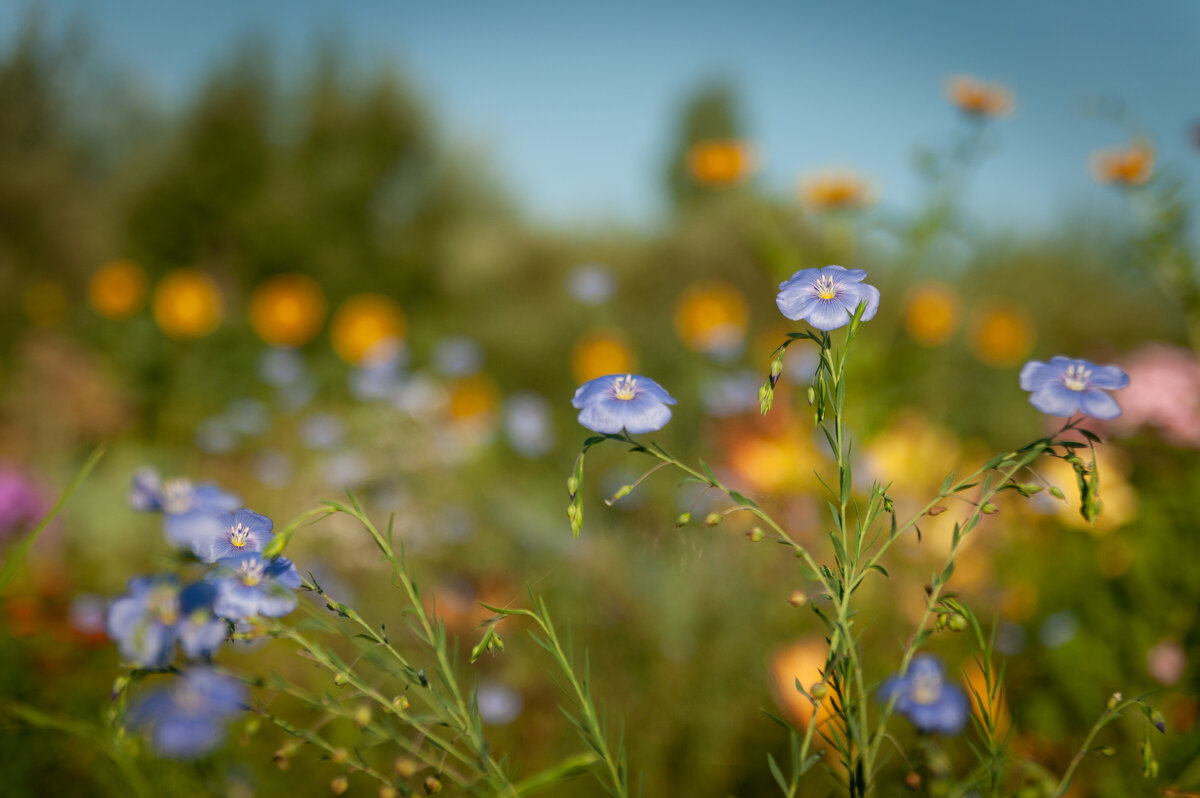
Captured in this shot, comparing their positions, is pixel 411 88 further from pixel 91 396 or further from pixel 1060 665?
pixel 1060 665

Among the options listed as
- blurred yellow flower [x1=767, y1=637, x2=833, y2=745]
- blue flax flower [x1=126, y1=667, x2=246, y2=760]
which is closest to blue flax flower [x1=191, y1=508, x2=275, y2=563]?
blue flax flower [x1=126, y1=667, x2=246, y2=760]

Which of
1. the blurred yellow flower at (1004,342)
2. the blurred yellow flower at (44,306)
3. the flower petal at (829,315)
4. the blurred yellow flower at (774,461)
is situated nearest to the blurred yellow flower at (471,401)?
the blurred yellow flower at (774,461)

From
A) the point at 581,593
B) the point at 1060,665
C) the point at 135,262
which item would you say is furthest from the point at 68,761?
the point at 135,262

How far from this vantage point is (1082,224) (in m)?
8.98

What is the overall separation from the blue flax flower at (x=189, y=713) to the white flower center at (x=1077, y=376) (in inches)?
30.1

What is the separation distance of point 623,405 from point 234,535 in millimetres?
336

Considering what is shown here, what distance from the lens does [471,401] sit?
5012mm

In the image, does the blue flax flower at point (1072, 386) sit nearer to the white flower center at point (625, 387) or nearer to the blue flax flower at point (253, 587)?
the white flower center at point (625, 387)

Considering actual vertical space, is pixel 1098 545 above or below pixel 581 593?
above

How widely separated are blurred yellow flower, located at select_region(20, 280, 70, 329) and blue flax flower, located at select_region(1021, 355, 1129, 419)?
885 cm

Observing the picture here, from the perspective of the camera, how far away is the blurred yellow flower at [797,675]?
1749 mm

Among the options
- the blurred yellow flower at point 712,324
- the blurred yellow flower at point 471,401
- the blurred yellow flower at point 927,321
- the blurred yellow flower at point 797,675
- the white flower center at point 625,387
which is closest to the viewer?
the white flower center at point 625,387

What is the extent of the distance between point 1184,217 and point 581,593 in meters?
2.08

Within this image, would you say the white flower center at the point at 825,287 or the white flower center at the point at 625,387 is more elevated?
the white flower center at the point at 825,287
